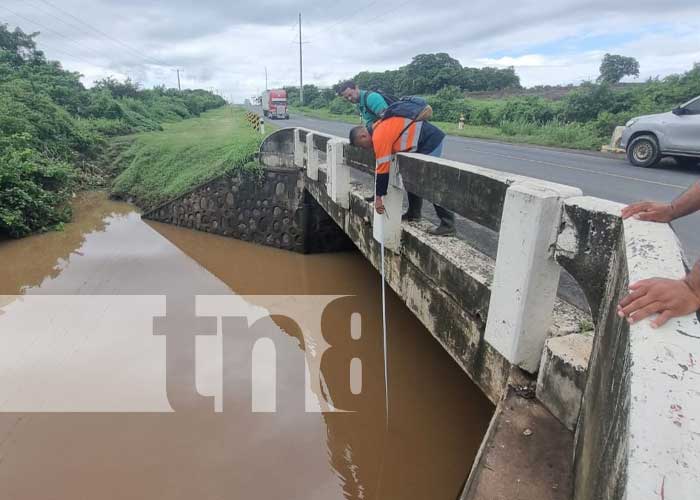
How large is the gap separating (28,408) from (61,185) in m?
10.9

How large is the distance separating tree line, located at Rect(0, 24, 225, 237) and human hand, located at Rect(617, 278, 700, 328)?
12.1 meters

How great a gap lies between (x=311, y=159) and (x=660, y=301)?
750cm

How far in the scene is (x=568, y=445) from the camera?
1.85 meters

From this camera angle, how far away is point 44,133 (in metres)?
15.0

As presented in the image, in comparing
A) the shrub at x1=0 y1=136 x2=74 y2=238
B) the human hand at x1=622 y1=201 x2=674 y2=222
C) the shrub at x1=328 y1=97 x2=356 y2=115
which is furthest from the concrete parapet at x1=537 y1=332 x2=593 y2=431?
the shrub at x1=328 y1=97 x2=356 y2=115

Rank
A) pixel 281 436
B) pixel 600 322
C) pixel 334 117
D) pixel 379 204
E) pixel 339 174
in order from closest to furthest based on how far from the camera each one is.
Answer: pixel 600 322 → pixel 379 204 → pixel 281 436 → pixel 339 174 → pixel 334 117

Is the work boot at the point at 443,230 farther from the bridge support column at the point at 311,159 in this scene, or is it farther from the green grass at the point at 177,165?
the green grass at the point at 177,165

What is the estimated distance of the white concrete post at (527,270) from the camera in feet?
6.61

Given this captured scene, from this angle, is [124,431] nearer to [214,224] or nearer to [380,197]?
[380,197]

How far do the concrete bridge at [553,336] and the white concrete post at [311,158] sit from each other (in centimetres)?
394

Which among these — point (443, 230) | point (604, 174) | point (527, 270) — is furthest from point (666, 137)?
point (527, 270)

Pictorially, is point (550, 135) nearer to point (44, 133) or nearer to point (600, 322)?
point (600, 322)

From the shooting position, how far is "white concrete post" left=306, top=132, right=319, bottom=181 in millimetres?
8078

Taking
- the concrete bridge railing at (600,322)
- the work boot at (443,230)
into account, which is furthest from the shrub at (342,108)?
the concrete bridge railing at (600,322)
